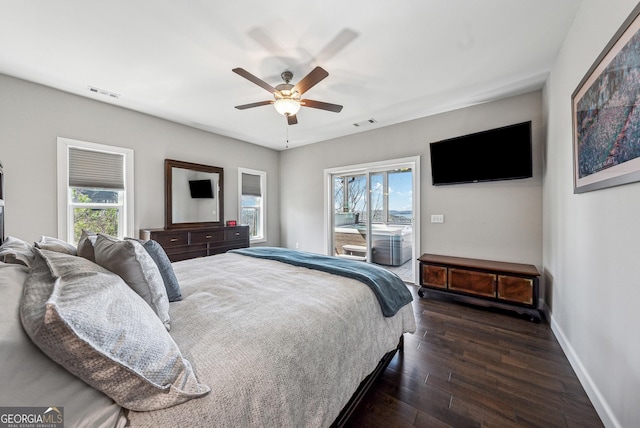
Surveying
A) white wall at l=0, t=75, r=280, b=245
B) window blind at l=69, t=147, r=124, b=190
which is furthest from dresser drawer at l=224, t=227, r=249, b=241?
window blind at l=69, t=147, r=124, b=190

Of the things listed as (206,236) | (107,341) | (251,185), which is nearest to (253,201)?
(251,185)

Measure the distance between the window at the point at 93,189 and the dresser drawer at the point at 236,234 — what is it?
4.59 ft

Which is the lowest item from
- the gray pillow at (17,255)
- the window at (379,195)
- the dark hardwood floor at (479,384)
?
the dark hardwood floor at (479,384)

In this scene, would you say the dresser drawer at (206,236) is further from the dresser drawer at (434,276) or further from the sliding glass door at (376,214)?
the dresser drawer at (434,276)

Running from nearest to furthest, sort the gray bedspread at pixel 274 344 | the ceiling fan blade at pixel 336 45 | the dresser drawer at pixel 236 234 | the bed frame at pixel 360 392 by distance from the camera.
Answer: the gray bedspread at pixel 274 344 → the bed frame at pixel 360 392 → the ceiling fan blade at pixel 336 45 → the dresser drawer at pixel 236 234

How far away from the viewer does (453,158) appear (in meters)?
3.55

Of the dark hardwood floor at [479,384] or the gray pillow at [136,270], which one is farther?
the dark hardwood floor at [479,384]

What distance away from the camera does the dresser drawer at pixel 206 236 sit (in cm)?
405

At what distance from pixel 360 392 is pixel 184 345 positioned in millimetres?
1105

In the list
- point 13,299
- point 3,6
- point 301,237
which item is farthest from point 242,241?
point 13,299

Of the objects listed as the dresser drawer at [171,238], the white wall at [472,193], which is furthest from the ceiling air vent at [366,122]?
the dresser drawer at [171,238]

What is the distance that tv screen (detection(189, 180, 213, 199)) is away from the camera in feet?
14.4

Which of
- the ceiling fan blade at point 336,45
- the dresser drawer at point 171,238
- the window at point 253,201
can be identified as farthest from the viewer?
the window at point 253,201

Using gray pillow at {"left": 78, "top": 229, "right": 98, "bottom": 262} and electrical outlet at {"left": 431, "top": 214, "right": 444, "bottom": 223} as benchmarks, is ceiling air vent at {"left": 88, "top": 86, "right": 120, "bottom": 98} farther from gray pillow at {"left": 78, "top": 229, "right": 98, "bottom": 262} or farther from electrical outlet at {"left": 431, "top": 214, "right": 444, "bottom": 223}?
electrical outlet at {"left": 431, "top": 214, "right": 444, "bottom": 223}
